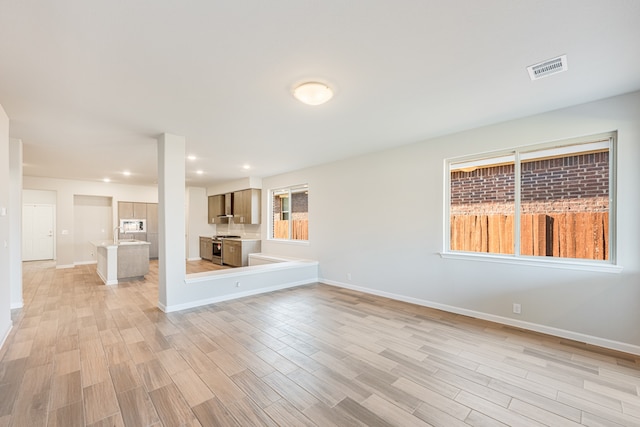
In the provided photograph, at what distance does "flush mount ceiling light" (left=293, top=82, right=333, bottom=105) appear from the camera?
2596 mm

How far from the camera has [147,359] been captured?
2.72m

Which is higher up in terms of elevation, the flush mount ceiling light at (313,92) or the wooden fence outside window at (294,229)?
the flush mount ceiling light at (313,92)

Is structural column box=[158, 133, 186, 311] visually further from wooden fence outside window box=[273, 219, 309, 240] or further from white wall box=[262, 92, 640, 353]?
wooden fence outside window box=[273, 219, 309, 240]

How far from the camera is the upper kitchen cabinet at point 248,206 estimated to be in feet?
25.9

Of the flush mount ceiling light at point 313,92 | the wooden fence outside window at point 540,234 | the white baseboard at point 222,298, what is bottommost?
the white baseboard at point 222,298

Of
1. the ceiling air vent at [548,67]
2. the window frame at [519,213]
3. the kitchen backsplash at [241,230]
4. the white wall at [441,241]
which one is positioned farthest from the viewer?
the kitchen backsplash at [241,230]

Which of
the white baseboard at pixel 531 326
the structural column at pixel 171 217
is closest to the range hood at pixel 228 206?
the structural column at pixel 171 217

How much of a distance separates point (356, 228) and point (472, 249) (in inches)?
82.4

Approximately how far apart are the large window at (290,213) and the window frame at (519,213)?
11.0 ft

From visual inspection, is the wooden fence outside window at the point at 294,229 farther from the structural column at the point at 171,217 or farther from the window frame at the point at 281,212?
the structural column at the point at 171,217

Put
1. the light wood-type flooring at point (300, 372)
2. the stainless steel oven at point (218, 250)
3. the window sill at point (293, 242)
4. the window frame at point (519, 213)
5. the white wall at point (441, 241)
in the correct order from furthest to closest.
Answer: the stainless steel oven at point (218, 250)
the window sill at point (293, 242)
the window frame at point (519, 213)
the white wall at point (441, 241)
the light wood-type flooring at point (300, 372)

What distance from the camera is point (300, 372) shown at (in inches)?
98.0

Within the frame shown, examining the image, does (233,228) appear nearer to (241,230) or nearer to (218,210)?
(241,230)

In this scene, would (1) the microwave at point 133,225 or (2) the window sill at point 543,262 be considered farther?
(1) the microwave at point 133,225
